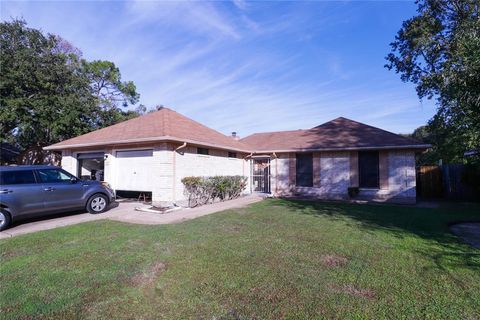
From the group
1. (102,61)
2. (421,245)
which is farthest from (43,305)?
(102,61)

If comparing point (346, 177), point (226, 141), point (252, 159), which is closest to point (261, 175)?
point (252, 159)

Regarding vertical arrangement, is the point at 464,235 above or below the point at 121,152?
below

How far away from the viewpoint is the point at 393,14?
15.1 m

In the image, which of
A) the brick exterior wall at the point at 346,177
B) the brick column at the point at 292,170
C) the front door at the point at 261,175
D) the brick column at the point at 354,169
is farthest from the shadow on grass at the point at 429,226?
the front door at the point at 261,175

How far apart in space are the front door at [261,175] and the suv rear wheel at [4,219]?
12087mm

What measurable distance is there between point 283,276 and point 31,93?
2245cm

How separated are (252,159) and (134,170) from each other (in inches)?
299

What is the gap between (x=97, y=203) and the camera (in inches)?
373

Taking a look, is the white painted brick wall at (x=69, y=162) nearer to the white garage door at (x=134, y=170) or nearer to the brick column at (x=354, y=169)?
the white garage door at (x=134, y=170)

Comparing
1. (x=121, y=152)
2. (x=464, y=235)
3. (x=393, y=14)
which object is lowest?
(x=464, y=235)

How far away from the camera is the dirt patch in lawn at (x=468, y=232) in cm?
621

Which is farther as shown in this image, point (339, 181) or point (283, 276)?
point (339, 181)

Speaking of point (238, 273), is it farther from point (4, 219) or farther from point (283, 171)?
point (283, 171)

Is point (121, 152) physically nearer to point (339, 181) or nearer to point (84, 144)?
point (84, 144)
